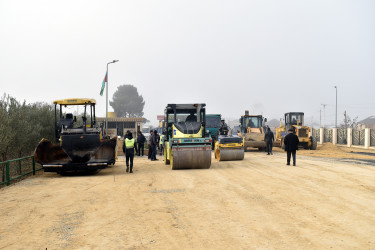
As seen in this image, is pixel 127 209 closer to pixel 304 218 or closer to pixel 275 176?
pixel 304 218

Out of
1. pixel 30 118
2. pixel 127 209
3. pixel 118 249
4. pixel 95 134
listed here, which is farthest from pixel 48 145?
pixel 118 249

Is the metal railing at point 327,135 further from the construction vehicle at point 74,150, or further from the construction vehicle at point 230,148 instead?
the construction vehicle at point 74,150

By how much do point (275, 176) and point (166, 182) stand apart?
3939 millimetres

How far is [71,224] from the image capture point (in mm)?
6891

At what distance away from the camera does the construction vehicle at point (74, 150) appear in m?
13.7

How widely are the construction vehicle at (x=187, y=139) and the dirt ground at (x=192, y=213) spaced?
2.71m

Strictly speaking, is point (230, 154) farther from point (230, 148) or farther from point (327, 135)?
point (327, 135)

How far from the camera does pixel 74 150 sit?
14.4 m

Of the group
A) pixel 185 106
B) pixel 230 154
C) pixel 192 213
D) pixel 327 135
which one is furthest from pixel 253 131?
pixel 192 213

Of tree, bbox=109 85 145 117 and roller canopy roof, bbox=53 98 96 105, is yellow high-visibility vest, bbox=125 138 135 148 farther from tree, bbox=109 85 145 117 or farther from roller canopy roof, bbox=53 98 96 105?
tree, bbox=109 85 145 117

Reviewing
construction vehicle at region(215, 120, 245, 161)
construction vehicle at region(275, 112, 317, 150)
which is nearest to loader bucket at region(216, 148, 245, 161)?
construction vehicle at region(215, 120, 245, 161)

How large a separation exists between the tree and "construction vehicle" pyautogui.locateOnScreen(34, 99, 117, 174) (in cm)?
9759

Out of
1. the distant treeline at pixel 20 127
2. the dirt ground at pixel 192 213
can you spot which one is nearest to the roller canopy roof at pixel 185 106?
the dirt ground at pixel 192 213

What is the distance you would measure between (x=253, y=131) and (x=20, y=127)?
18.6 m
